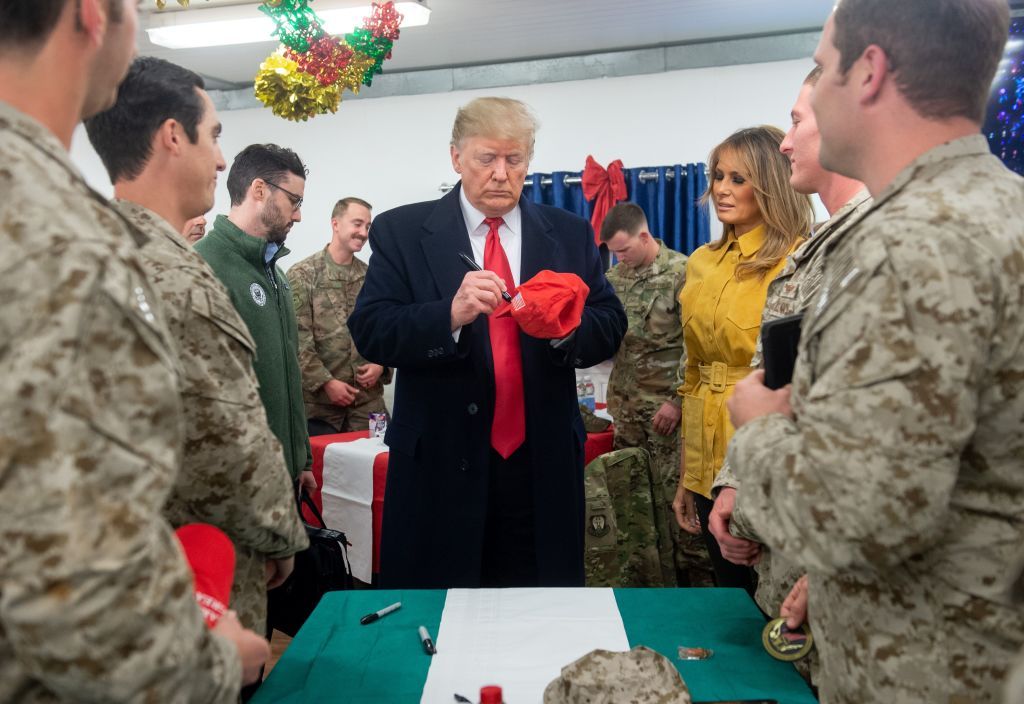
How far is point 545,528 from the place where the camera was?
7.10ft

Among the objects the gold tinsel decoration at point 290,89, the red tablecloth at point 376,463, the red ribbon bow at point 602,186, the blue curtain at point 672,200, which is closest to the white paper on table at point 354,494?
the red tablecloth at point 376,463

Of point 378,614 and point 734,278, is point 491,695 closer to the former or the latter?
point 378,614

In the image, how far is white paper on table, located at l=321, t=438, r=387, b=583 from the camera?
3.49 metres

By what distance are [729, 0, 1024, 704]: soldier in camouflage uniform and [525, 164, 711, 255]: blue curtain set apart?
4914 millimetres

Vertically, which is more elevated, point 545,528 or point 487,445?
point 487,445

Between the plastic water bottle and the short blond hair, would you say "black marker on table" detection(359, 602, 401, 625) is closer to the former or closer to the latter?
the short blond hair

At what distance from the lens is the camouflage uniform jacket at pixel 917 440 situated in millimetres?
827

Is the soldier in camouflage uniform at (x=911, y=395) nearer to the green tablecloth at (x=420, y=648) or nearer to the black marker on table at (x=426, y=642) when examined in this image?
the green tablecloth at (x=420, y=648)

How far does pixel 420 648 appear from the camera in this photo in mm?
1386

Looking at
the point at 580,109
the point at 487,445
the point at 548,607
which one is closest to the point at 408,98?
the point at 580,109

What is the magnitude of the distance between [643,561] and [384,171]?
4.28m

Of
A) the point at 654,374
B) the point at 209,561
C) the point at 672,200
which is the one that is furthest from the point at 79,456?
the point at 672,200

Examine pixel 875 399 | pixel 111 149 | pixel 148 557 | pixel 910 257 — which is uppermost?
pixel 111 149

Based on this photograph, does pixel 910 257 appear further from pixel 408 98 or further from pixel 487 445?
pixel 408 98
